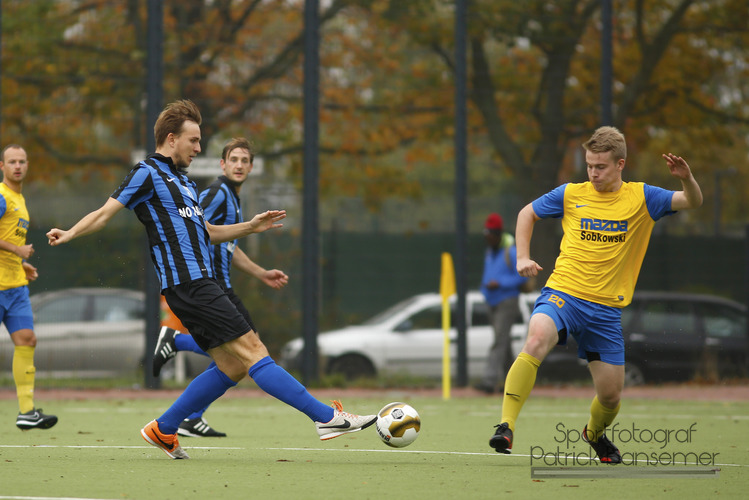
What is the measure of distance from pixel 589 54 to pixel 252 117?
15.5 feet

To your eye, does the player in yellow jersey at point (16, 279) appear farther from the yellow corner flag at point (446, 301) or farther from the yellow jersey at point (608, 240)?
the yellow corner flag at point (446, 301)

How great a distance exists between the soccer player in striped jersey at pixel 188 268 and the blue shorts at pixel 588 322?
123 centimetres

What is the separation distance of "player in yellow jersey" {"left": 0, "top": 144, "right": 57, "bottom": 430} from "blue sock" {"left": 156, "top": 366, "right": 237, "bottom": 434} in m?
2.20

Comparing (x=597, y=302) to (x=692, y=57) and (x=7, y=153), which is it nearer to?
(x=7, y=153)

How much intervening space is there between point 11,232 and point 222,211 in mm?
1813

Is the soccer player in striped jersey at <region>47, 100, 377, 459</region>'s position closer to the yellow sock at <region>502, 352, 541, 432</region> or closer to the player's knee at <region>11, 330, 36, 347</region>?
the yellow sock at <region>502, 352, 541, 432</region>

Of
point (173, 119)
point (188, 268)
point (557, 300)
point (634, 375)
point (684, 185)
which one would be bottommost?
point (634, 375)

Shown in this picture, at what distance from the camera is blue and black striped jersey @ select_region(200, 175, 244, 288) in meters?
8.03

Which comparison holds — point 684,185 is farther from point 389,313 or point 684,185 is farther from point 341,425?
point 389,313

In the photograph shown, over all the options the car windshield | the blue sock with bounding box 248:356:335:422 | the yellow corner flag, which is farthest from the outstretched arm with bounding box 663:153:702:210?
the car windshield

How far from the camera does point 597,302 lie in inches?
258

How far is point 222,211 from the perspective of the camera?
8055mm

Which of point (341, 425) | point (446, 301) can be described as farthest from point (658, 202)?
point (446, 301)

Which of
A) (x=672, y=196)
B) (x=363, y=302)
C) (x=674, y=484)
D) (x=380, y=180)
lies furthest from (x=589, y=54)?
(x=674, y=484)
